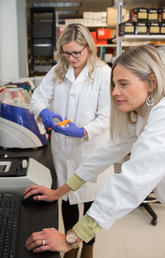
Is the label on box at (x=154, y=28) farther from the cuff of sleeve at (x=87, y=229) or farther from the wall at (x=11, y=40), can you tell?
the cuff of sleeve at (x=87, y=229)

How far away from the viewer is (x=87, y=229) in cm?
93

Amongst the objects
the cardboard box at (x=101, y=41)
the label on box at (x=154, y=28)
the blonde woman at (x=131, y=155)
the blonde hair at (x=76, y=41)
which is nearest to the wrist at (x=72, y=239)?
the blonde woman at (x=131, y=155)

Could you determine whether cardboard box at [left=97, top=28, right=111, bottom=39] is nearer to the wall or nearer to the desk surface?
the wall

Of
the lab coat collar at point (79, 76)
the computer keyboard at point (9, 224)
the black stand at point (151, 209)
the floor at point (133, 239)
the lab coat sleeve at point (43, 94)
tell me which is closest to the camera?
the computer keyboard at point (9, 224)

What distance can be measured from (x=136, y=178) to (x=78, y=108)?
990 mm

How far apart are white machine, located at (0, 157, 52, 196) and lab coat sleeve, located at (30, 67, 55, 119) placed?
0.58 m

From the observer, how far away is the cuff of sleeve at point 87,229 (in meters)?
0.92

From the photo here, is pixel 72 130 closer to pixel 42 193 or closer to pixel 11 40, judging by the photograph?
pixel 42 193

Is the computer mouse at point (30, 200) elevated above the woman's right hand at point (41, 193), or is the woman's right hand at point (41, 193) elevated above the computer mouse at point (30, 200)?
the woman's right hand at point (41, 193)

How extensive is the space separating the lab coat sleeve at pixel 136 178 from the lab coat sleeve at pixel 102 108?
840 millimetres

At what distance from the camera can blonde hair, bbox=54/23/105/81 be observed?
1693 mm

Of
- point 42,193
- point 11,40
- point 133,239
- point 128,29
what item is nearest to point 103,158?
point 42,193

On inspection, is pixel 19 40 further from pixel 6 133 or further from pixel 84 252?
pixel 84 252

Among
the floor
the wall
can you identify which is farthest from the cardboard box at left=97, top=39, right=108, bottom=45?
the floor
